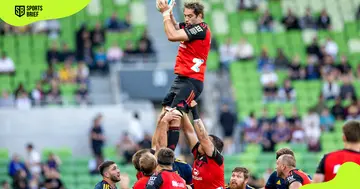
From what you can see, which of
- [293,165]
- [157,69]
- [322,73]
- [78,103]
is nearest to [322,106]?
[322,73]

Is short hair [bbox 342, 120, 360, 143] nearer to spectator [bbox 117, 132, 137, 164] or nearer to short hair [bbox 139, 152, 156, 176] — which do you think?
short hair [bbox 139, 152, 156, 176]

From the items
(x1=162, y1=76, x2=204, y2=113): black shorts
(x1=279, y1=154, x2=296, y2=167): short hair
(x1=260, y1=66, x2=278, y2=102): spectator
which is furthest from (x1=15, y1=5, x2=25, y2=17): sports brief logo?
(x1=260, y1=66, x2=278, y2=102): spectator

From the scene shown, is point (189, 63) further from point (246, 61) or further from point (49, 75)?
point (246, 61)

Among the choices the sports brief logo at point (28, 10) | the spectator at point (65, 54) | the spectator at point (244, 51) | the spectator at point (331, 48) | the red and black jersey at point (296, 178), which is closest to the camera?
the red and black jersey at point (296, 178)

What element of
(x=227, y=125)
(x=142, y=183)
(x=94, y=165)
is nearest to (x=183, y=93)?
(x=142, y=183)

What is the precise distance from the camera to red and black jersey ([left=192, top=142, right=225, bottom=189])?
14164mm

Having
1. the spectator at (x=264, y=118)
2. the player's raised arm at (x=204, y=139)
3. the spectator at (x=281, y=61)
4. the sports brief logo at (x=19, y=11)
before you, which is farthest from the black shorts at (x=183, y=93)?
the spectator at (x=281, y=61)

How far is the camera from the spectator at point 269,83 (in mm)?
29609

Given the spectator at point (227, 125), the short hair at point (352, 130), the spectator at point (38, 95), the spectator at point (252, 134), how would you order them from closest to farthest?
1. the short hair at point (352, 130)
2. the spectator at point (252, 134)
3. the spectator at point (227, 125)
4. the spectator at point (38, 95)

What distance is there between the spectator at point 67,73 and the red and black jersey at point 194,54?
1586cm

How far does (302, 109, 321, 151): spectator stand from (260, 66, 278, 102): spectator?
1.68 m

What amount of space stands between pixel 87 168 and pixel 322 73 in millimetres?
8395

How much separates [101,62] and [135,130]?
400 cm

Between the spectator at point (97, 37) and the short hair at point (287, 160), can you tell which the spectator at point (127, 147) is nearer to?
the spectator at point (97, 37)
